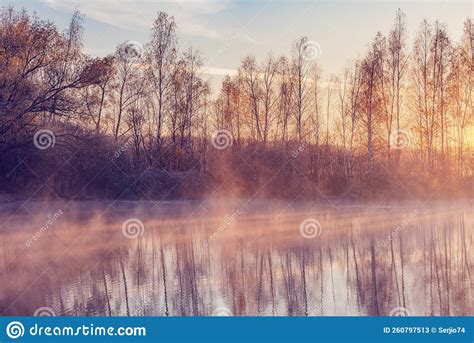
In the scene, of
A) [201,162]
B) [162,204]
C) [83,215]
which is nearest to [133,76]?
[201,162]

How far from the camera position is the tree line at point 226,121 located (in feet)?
75.8

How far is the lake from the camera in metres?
7.90

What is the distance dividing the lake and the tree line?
488cm

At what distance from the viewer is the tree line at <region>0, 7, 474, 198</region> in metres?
23.1

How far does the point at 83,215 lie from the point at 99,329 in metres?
15.6

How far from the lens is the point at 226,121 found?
36625 mm

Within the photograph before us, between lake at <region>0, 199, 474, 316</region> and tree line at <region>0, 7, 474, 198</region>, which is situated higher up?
tree line at <region>0, 7, 474, 198</region>

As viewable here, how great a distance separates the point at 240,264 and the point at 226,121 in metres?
26.3

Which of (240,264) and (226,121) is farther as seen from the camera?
(226,121)

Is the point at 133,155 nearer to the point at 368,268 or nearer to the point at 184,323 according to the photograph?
the point at 368,268

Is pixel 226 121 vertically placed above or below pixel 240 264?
above

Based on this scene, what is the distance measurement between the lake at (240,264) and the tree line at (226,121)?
4878 millimetres

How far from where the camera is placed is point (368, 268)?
1019cm

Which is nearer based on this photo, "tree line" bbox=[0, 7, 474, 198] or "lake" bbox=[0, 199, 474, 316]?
"lake" bbox=[0, 199, 474, 316]
